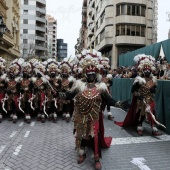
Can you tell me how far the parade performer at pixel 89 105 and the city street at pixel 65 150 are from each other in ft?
1.60

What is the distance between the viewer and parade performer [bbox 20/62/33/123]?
10.4 metres

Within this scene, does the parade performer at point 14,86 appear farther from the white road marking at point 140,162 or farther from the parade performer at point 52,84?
the white road marking at point 140,162

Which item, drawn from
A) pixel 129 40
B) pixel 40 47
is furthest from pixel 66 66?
pixel 40 47

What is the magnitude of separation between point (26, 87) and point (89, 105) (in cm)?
522

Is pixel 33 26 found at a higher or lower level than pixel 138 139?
higher

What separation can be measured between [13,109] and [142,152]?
5.77m

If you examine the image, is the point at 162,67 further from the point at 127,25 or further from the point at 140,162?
the point at 127,25

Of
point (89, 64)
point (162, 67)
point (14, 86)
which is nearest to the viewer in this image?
point (89, 64)

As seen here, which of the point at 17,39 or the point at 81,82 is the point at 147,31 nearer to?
the point at 17,39

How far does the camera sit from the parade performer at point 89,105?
5805 millimetres

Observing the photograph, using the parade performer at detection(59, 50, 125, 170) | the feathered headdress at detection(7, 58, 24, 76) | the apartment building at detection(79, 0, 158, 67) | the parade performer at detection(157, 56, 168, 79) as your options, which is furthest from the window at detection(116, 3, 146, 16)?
the parade performer at detection(59, 50, 125, 170)

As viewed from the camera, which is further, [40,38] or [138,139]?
[40,38]

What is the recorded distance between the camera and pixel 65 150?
6758 millimetres

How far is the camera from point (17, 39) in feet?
122
